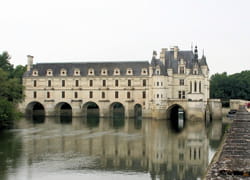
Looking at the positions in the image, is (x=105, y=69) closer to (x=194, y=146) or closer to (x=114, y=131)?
(x=114, y=131)

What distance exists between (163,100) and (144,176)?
33.7 metres

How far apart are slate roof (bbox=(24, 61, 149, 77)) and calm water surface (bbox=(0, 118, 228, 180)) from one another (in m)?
21.6

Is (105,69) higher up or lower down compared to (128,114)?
higher up

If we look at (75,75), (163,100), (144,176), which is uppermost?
(75,75)

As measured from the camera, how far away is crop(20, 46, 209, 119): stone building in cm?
5128

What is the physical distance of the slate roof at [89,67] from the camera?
58.2m

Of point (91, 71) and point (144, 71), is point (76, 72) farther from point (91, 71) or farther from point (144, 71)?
point (144, 71)

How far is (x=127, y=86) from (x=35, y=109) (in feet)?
61.2

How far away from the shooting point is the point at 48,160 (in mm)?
22891

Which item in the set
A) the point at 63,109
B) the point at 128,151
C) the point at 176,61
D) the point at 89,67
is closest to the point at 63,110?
the point at 63,109

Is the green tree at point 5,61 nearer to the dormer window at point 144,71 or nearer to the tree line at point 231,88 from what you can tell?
the dormer window at point 144,71

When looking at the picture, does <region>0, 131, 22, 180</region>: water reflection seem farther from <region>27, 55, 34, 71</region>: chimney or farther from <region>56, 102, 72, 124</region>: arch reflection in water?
<region>27, 55, 34, 71</region>: chimney

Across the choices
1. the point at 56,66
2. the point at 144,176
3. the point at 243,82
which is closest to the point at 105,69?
the point at 56,66

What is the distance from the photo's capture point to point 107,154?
2534cm
